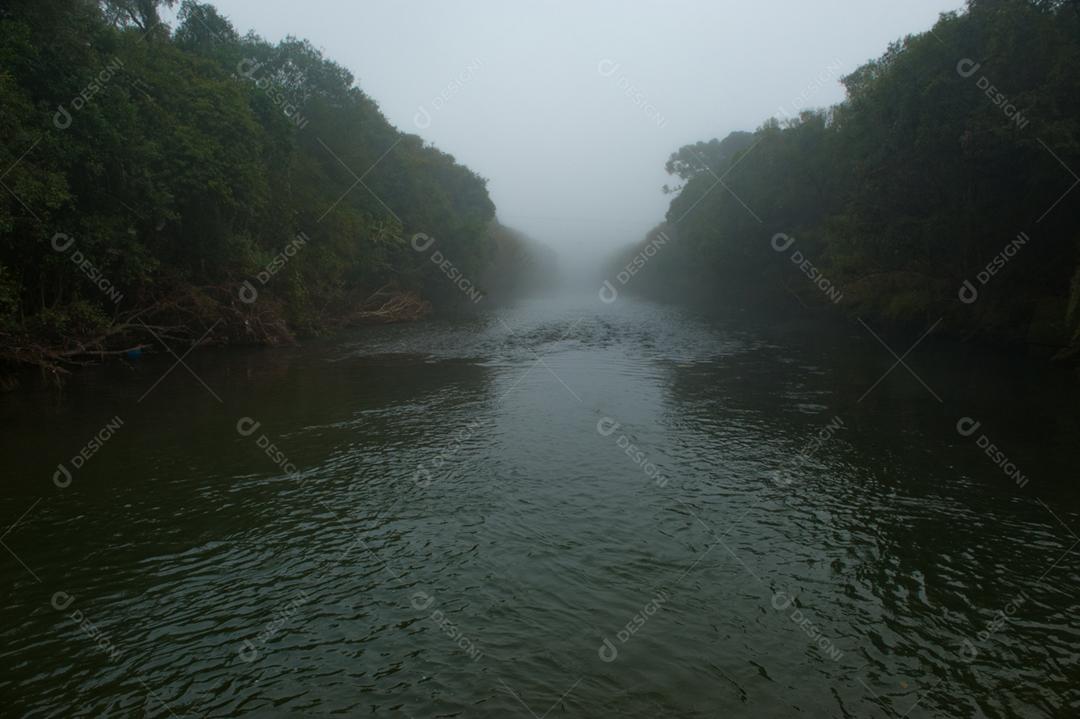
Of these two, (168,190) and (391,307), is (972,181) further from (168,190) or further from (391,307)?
(391,307)

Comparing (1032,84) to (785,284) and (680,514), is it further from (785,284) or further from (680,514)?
(785,284)

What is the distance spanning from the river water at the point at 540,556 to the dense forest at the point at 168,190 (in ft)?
16.0

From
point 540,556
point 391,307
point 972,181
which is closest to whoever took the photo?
point 540,556

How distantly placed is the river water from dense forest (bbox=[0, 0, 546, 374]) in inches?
192

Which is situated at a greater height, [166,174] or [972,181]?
[166,174]

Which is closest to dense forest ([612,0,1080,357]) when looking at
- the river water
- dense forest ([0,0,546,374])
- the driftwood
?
the river water

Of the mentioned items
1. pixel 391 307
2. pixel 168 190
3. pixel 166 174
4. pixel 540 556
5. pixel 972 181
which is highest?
pixel 166 174

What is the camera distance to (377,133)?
58.8 meters

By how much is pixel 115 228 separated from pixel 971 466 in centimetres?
2494

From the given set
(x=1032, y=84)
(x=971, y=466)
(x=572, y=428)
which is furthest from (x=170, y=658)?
(x=1032, y=84)

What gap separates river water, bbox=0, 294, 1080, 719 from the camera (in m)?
6.63

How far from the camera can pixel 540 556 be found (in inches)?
369

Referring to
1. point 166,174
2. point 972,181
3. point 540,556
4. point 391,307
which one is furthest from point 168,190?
point 972,181

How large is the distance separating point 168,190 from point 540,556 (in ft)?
69.9
